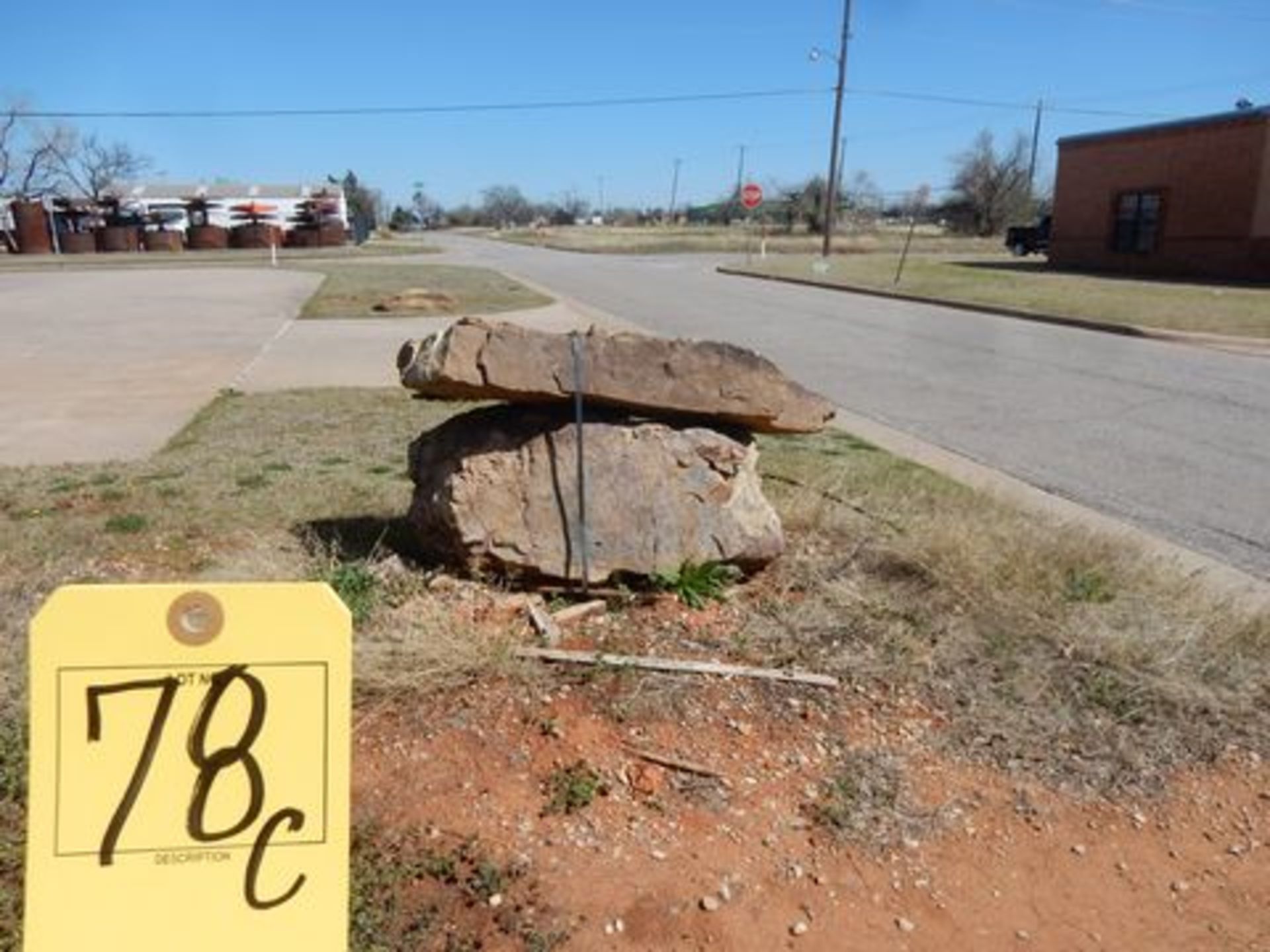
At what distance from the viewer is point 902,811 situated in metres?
2.96

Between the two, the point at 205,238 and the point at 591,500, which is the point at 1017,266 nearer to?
the point at 591,500

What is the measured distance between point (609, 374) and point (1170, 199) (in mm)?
29924

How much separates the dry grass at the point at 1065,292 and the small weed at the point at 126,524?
14.4 metres

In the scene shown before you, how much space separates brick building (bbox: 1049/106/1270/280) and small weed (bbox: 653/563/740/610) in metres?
27.4

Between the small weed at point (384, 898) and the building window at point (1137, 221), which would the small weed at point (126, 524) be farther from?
the building window at point (1137, 221)

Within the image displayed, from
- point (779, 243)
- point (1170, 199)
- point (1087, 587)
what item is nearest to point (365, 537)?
point (1087, 587)

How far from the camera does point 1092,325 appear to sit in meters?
16.5

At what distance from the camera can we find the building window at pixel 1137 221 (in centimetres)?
2989

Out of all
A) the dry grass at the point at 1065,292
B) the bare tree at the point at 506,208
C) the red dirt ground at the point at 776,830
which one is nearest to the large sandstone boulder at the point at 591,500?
the red dirt ground at the point at 776,830

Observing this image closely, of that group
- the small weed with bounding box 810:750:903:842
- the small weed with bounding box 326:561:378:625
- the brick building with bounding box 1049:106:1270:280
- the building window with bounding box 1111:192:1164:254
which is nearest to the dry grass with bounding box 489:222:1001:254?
the brick building with bounding box 1049:106:1270:280

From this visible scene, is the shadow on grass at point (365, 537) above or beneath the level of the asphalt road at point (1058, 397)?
beneath

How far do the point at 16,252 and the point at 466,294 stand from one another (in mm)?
37533

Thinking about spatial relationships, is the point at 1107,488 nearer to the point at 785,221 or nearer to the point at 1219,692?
the point at 1219,692

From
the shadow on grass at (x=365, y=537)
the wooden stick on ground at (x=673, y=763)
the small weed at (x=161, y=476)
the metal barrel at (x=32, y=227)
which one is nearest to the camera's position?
the wooden stick on ground at (x=673, y=763)
